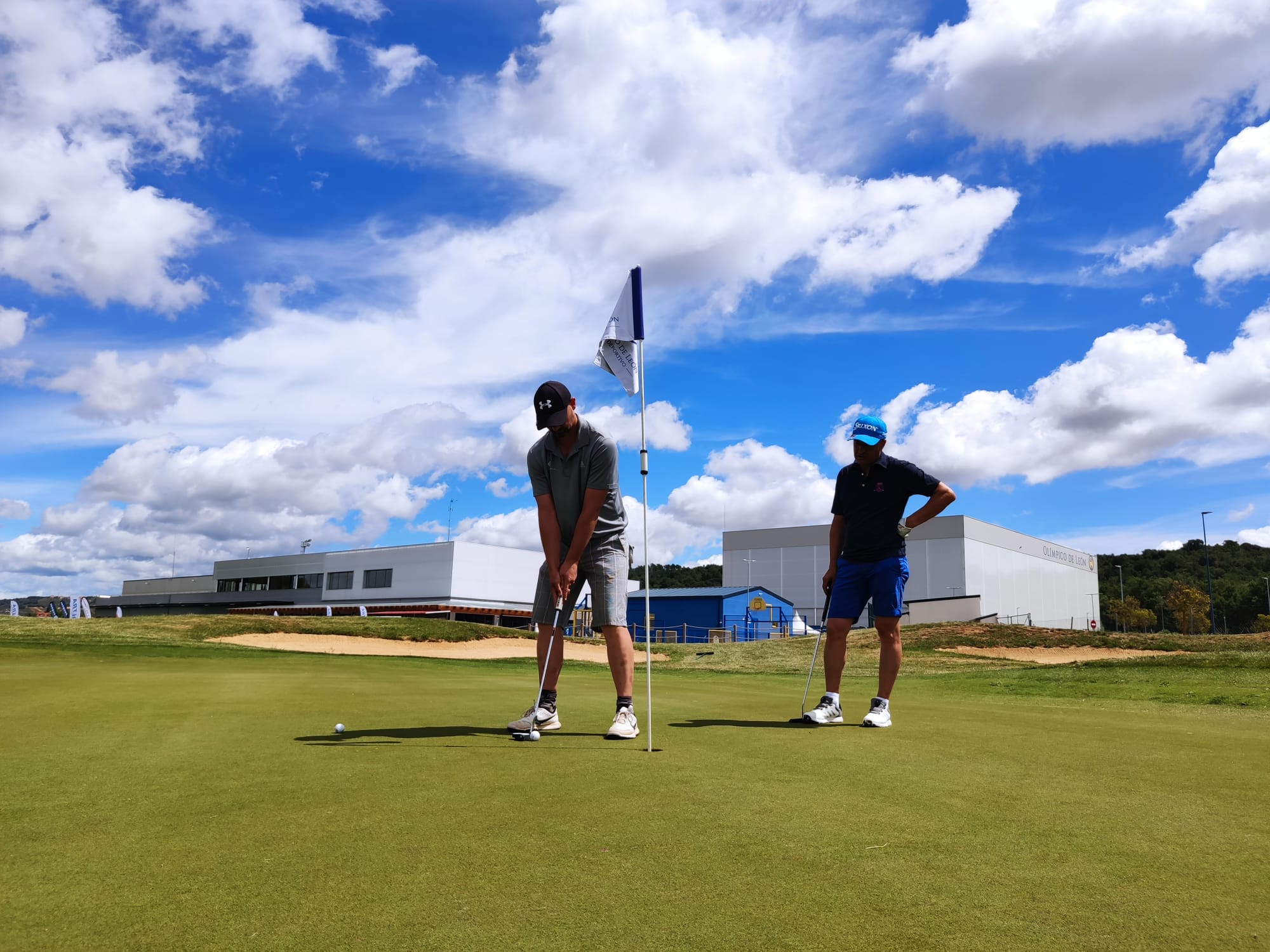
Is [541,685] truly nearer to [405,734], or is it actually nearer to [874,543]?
[405,734]

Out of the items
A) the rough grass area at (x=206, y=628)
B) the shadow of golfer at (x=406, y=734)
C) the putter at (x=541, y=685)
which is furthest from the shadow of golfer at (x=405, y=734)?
the rough grass area at (x=206, y=628)

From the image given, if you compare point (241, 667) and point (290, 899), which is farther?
Result: point (241, 667)

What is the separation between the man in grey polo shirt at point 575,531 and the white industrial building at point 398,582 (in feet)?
188

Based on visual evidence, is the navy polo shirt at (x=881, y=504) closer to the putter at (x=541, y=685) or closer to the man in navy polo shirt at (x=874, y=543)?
the man in navy polo shirt at (x=874, y=543)

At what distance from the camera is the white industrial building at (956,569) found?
5906 cm

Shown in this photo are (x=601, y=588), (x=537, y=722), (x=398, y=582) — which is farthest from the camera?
(x=398, y=582)

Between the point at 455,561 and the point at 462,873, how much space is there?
61346 millimetres

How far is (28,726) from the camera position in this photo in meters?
4.35

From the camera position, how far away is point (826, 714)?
17.2 ft

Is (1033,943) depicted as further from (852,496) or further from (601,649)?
(601,649)

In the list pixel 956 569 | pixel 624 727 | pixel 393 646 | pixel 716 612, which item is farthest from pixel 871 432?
pixel 956 569

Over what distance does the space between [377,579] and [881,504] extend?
6686cm

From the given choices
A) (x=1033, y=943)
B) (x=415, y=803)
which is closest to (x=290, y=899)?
(x=415, y=803)

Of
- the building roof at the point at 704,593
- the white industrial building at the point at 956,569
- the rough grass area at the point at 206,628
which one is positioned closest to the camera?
the rough grass area at the point at 206,628
